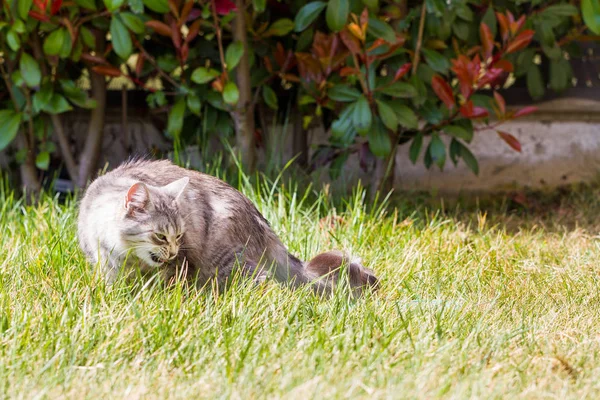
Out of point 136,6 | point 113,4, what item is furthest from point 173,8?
point 113,4

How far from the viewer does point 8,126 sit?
369 centimetres

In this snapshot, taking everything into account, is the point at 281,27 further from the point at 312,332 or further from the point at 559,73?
the point at 312,332

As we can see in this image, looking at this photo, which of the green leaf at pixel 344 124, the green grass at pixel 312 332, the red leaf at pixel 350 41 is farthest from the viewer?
the green leaf at pixel 344 124

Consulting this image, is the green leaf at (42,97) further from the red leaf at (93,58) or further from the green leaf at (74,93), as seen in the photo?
the red leaf at (93,58)

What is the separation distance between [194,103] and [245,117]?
267 mm

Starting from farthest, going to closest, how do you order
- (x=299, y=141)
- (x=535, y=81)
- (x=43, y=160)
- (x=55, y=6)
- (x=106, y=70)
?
(x=299, y=141) → (x=535, y=81) → (x=43, y=160) → (x=106, y=70) → (x=55, y=6)

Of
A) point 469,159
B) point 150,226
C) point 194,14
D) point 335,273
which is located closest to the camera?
point 150,226

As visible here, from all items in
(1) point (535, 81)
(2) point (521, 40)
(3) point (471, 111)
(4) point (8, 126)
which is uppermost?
(2) point (521, 40)

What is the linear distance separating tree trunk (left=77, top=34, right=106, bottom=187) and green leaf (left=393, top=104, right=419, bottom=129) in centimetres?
148

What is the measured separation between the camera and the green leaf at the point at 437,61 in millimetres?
3693

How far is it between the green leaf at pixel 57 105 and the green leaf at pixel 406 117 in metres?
1.50

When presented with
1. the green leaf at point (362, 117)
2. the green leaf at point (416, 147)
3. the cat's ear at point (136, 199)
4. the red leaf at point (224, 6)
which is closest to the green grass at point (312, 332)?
the cat's ear at point (136, 199)

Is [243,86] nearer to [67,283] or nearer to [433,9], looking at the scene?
[433,9]

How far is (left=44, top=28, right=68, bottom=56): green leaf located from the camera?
351 cm
